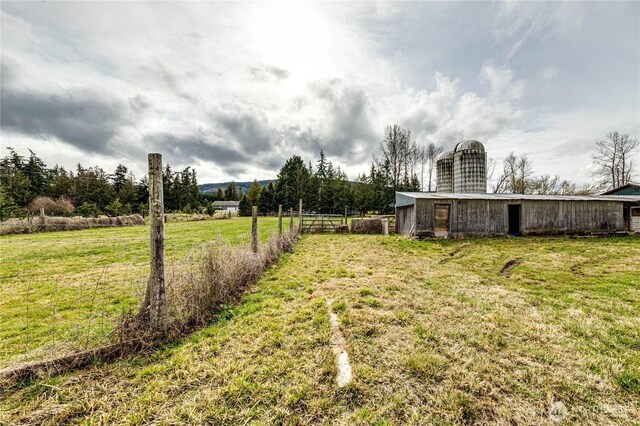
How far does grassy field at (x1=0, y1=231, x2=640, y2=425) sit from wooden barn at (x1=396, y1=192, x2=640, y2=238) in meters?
9.39

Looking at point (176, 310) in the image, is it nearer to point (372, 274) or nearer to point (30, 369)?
point (30, 369)

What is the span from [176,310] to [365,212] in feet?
120

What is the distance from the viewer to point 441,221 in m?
14.9

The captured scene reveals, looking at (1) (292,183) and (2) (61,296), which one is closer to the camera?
(2) (61,296)

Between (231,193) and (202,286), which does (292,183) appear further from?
(202,286)

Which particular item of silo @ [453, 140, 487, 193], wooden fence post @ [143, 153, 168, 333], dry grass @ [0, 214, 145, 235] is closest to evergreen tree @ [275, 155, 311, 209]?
dry grass @ [0, 214, 145, 235]

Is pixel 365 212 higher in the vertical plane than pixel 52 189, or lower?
lower

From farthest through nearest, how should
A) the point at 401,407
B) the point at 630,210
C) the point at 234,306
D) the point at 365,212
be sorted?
1. the point at 365,212
2. the point at 630,210
3. the point at 234,306
4. the point at 401,407

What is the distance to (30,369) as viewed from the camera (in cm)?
256

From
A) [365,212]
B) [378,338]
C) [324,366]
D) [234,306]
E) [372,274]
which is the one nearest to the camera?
[324,366]

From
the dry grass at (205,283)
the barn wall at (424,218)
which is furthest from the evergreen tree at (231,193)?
the dry grass at (205,283)

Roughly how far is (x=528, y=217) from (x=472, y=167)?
5850mm

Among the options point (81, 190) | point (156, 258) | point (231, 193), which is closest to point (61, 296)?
point (156, 258)

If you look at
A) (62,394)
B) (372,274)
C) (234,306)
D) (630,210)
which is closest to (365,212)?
(630,210)
